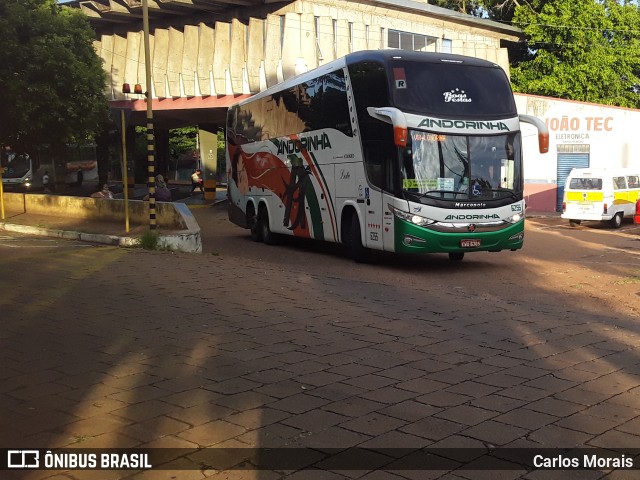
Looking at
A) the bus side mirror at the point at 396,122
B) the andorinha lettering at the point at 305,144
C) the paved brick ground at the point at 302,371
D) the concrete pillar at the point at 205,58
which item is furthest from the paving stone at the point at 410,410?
the concrete pillar at the point at 205,58

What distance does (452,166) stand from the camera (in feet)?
43.9

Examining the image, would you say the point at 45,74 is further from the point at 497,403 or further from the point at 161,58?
the point at 497,403

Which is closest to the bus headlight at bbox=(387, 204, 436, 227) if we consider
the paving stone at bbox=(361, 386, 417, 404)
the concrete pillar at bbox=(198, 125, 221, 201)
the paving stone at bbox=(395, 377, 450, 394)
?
the paving stone at bbox=(395, 377, 450, 394)

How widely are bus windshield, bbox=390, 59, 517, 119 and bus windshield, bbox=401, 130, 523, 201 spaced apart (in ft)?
1.72

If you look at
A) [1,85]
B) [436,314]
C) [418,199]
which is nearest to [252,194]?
[418,199]

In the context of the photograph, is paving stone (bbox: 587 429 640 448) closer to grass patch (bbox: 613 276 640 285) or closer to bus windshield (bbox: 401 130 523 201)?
grass patch (bbox: 613 276 640 285)

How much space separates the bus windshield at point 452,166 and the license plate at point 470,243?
0.78m

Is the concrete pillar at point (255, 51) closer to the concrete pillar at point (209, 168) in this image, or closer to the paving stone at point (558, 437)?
the concrete pillar at point (209, 168)

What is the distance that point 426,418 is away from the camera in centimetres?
499

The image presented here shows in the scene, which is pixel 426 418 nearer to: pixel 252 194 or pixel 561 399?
pixel 561 399

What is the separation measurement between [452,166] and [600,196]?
14997 millimetres

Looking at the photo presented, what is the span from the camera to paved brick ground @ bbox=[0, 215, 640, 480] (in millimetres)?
4652

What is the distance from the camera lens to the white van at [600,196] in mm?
26234

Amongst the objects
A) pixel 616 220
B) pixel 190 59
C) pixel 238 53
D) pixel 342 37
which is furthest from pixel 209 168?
pixel 616 220
